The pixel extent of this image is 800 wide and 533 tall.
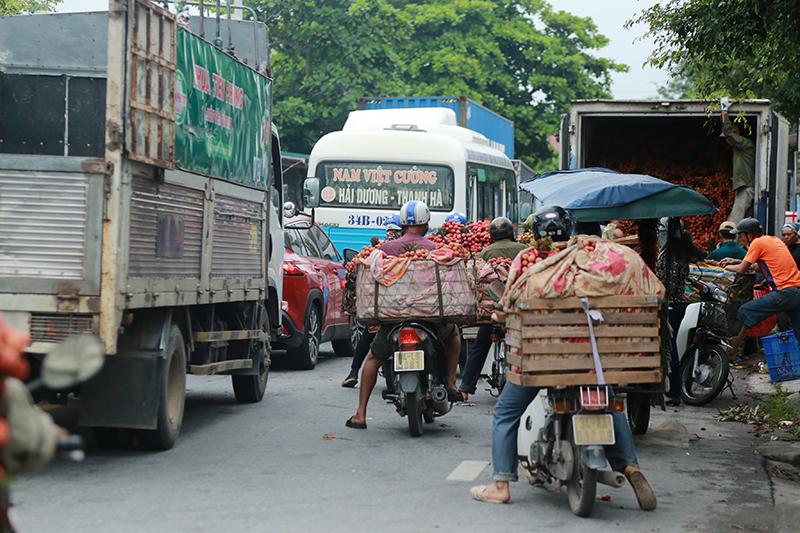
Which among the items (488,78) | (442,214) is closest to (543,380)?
(442,214)

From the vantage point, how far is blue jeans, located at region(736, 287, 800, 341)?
1259cm

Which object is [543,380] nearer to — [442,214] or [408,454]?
[408,454]

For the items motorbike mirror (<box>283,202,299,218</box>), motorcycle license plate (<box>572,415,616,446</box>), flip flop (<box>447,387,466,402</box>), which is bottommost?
flip flop (<box>447,387,466,402</box>)

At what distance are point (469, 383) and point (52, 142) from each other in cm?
422

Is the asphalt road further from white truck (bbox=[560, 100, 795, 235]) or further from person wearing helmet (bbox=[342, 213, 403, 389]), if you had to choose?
white truck (bbox=[560, 100, 795, 235])

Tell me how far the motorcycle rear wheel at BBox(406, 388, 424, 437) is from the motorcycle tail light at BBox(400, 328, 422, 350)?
35 centimetres

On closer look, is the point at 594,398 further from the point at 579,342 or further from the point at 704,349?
the point at 704,349

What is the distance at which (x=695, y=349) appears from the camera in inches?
504

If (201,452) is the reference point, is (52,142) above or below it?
above

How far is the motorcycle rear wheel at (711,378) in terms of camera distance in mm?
12672

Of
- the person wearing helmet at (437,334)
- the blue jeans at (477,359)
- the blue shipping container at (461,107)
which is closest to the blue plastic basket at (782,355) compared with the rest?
the blue jeans at (477,359)

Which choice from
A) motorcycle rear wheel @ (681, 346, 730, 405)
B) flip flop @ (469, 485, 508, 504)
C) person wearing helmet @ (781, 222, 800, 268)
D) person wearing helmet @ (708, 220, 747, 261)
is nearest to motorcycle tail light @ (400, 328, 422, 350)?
flip flop @ (469, 485, 508, 504)

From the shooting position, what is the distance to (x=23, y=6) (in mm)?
22688

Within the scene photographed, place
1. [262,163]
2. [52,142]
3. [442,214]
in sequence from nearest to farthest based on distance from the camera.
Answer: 1. [52,142]
2. [262,163]
3. [442,214]
